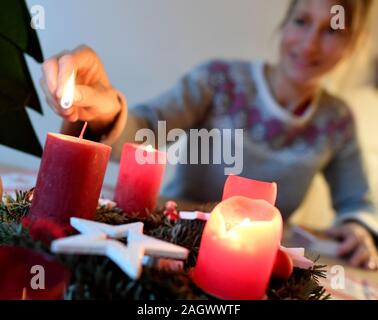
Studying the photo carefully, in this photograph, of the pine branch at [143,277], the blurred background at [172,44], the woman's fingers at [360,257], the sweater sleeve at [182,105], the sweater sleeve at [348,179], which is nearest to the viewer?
the pine branch at [143,277]

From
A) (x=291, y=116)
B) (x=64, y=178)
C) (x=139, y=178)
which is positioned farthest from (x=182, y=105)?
(x=64, y=178)

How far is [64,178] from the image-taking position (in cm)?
32

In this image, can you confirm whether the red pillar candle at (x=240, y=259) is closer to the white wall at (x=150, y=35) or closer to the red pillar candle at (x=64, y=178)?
the red pillar candle at (x=64, y=178)

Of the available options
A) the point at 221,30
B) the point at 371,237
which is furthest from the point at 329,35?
the point at 371,237

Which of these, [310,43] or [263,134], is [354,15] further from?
[263,134]

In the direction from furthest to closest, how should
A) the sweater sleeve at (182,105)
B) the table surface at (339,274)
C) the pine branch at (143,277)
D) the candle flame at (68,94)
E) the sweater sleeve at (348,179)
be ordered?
the sweater sleeve at (348,179)
the sweater sleeve at (182,105)
the table surface at (339,274)
the candle flame at (68,94)
the pine branch at (143,277)

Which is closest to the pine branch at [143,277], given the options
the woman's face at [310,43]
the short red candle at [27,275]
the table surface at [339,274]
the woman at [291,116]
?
the short red candle at [27,275]

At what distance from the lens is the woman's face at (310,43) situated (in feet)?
3.35

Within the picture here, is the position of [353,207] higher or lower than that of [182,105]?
lower

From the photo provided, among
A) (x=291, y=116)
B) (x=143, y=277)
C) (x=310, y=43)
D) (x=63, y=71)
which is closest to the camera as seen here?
(x=143, y=277)

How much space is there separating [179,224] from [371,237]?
81 cm

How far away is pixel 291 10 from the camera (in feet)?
3.72

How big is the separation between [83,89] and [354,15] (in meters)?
0.99

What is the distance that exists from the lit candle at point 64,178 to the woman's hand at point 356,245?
66cm
